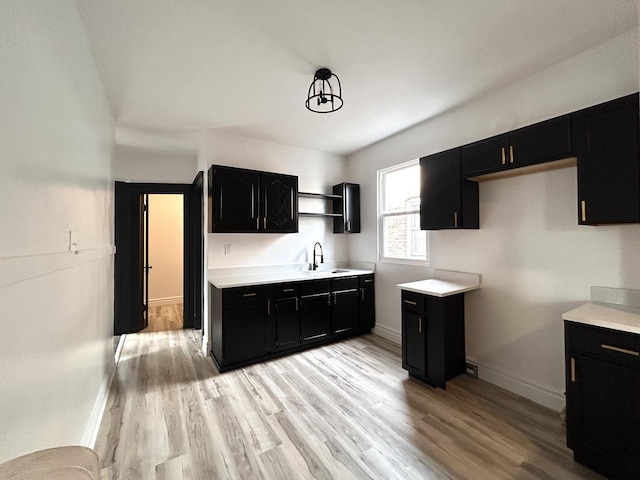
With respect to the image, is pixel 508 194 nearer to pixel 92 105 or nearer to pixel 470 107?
pixel 470 107

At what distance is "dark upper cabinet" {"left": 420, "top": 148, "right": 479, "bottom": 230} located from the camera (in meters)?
2.57

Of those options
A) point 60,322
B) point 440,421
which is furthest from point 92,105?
point 440,421

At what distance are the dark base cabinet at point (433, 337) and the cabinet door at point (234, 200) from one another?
78.3 inches

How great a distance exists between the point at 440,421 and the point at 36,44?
10.2 ft

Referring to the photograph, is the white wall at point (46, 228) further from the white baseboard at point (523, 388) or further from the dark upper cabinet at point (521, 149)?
the white baseboard at point (523, 388)

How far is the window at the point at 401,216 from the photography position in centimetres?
340

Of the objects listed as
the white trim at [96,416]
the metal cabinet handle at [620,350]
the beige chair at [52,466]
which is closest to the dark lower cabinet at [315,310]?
the white trim at [96,416]

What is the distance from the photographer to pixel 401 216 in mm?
3627

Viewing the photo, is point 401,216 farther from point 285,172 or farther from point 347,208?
point 285,172

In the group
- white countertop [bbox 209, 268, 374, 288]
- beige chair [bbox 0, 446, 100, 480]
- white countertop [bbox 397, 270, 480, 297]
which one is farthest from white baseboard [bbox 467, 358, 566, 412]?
beige chair [bbox 0, 446, 100, 480]

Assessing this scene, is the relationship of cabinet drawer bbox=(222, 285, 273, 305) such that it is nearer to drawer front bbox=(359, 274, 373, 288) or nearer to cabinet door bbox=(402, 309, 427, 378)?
drawer front bbox=(359, 274, 373, 288)

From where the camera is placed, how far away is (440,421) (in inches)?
79.4

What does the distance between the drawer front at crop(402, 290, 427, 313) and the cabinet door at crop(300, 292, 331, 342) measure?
1.05 meters

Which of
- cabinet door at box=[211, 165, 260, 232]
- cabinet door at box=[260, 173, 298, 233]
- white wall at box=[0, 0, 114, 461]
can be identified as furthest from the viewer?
cabinet door at box=[260, 173, 298, 233]
